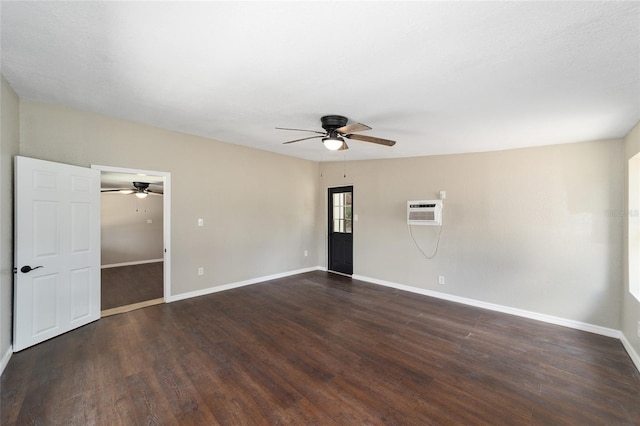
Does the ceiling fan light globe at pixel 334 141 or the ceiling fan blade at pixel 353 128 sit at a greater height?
the ceiling fan blade at pixel 353 128

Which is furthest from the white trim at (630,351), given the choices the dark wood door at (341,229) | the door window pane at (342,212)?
the door window pane at (342,212)

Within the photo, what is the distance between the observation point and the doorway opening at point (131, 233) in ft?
18.4

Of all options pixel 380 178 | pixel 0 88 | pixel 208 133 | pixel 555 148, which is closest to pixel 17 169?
pixel 0 88

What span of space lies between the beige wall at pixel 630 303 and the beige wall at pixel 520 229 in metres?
0.15

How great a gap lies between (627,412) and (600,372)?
1.94ft

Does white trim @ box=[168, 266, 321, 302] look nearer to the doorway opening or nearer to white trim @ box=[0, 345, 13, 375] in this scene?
the doorway opening

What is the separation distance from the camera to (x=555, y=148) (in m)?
3.59

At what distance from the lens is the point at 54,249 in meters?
2.95

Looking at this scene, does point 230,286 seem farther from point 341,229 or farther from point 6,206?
point 6,206

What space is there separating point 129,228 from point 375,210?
7.06 metres

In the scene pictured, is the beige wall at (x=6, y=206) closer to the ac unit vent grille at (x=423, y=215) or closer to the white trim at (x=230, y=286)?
the white trim at (x=230, y=286)

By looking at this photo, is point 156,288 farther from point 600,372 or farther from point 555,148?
point 555,148

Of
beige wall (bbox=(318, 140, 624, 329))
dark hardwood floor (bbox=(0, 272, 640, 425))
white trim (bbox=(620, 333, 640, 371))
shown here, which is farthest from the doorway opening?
white trim (bbox=(620, 333, 640, 371))

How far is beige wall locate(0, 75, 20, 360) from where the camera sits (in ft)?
7.95
